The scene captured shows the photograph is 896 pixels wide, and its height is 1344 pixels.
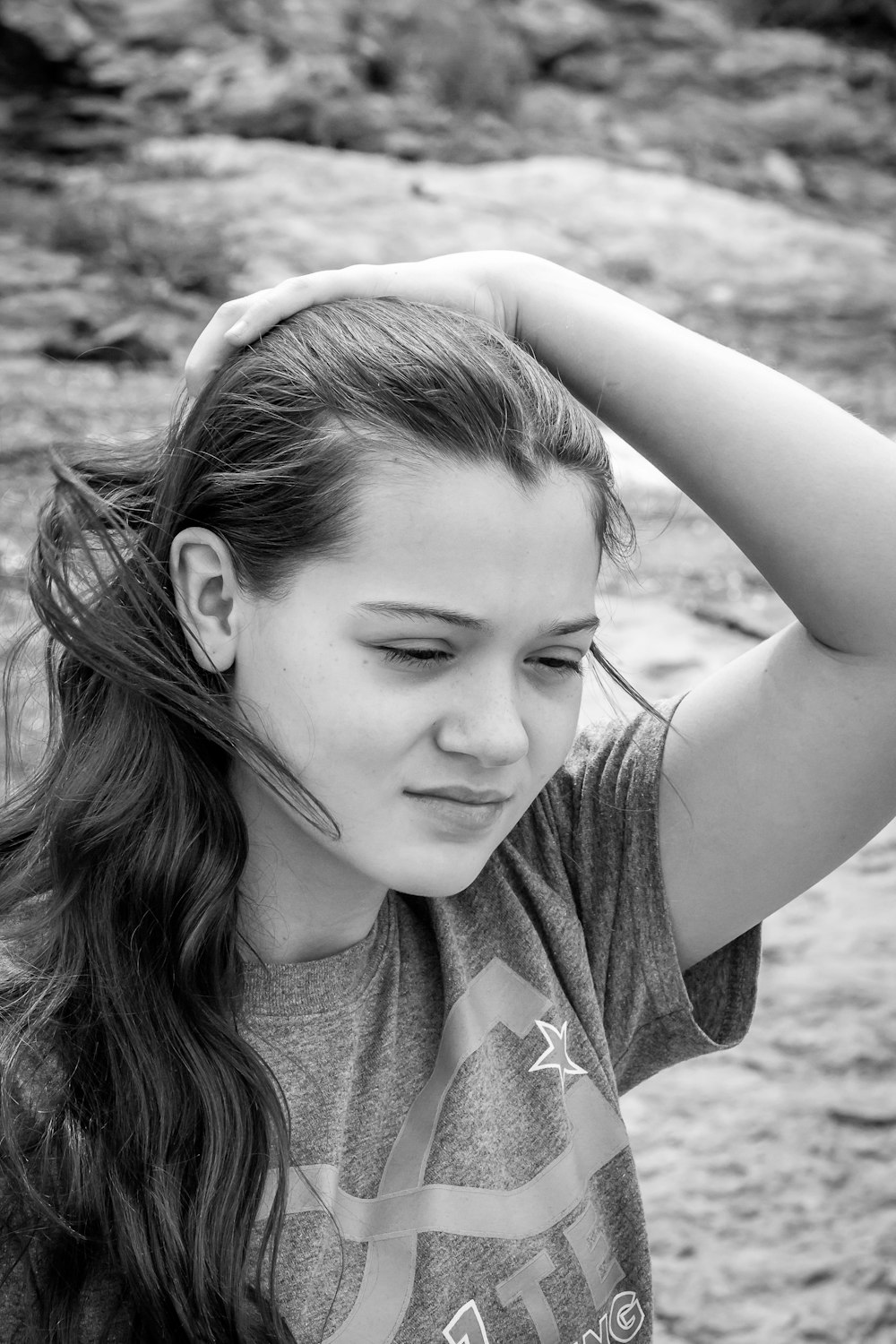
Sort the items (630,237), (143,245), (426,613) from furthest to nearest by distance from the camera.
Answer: (630,237) → (143,245) → (426,613)

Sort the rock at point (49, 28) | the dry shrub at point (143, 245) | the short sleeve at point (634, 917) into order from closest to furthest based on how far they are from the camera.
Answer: the short sleeve at point (634, 917) → the dry shrub at point (143, 245) → the rock at point (49, 28)

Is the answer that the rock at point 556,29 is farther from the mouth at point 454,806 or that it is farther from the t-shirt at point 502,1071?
the mouth at point 454,806

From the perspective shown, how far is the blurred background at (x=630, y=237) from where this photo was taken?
2369mm

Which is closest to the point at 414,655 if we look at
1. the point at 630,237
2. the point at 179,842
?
the point at 179,842

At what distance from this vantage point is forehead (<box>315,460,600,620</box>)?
135 cm

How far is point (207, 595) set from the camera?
4.88 feet

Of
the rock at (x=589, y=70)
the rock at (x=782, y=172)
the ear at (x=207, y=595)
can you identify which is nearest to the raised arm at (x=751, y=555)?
the ear at (x=207, y=595)

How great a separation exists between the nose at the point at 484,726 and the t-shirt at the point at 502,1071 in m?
0.33

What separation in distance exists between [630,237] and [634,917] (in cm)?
899

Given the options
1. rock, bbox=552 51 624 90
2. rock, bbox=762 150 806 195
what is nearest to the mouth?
rock, bbox=762 150 806 195

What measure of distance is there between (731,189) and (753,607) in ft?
28.1

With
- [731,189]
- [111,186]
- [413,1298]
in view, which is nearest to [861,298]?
[731,189]

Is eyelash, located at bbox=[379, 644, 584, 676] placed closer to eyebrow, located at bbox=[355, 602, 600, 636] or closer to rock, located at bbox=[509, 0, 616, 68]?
eyebrow, located at bbox=[355, 602, 600, 636]

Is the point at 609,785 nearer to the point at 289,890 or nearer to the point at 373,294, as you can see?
the point at 289,890
